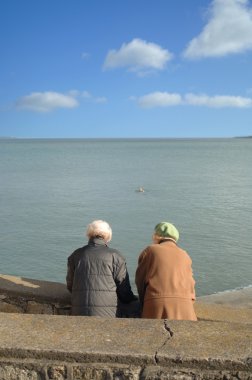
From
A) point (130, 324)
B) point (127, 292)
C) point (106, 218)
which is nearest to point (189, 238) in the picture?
point (106, 218)

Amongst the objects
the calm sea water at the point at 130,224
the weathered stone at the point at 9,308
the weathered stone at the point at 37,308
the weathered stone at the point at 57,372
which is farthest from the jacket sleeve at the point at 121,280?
the calm sea water at the point at 130,224

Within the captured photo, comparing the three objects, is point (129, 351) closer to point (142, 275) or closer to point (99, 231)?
point (142, 275)

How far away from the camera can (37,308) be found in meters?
3.87

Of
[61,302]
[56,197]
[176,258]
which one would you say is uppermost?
[176,258]

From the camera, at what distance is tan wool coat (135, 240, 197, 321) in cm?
335

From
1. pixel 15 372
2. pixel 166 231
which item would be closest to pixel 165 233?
pixel 166 231

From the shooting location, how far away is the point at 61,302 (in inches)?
153

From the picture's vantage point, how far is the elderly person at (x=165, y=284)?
335 cm

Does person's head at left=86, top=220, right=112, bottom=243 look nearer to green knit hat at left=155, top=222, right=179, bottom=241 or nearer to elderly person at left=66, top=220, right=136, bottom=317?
elderly person at left=66, top=220, right=136, bottom=317

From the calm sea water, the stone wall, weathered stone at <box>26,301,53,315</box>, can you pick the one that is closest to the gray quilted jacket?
weathered stone at <box>26,301,53,315</box>

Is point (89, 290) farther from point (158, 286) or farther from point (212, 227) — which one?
point (212, 227)

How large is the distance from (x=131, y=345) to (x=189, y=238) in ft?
42.0

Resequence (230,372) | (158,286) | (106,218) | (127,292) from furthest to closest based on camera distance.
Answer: (106,218) < (127,292) < (158,286) < (230,372)

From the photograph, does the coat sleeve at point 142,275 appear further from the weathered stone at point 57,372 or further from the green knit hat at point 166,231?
the weathered stone at point 57,372
